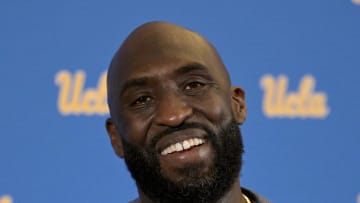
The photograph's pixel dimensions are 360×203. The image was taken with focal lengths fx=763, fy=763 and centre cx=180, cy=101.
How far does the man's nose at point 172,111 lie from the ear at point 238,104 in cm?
14

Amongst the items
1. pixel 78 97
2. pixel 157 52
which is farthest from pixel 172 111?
pixel 78 97

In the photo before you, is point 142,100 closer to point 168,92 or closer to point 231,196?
point 168,92

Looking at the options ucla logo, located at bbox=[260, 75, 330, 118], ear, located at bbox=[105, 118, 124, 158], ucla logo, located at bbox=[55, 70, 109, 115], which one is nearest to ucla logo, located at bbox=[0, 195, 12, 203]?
ucla logo, located at bbox=[55, 70, 109, 115]

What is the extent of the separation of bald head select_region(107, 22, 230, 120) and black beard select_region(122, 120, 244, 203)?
0.27 feet

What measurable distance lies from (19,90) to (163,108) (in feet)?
1.85

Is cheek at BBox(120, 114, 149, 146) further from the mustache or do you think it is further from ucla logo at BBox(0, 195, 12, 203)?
ucla logo at BBox(0, 195, 12, 203)

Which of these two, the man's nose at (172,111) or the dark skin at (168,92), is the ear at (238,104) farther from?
the man's nose at (172,111)

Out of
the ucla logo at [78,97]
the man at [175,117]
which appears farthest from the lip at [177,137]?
the ucla logo at [78,97]

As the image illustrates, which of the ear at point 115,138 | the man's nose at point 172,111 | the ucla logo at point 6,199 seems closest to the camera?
the man's nose at point 172,111

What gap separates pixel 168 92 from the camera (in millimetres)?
935

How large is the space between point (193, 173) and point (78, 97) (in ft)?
1.76

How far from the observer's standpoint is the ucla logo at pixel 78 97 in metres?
1.40

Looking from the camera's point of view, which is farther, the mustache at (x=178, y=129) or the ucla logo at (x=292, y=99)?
the ucla logo at (x=292, y=99)

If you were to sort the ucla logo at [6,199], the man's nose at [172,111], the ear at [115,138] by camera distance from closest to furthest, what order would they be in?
the man's nose at [172,111], the ear at [115,138], the ucla logo at [6,199]
